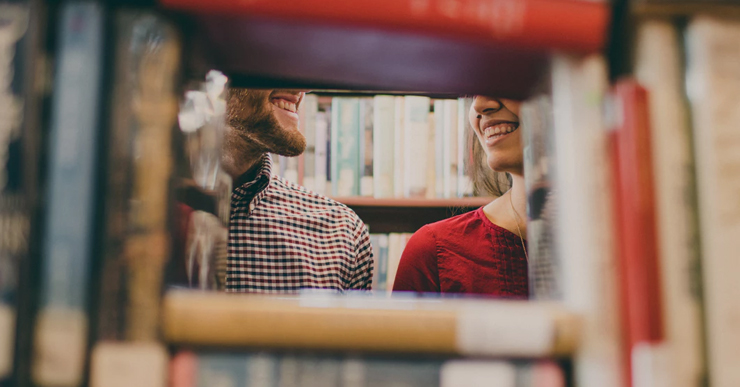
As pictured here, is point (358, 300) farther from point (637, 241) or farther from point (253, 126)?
point (253, 126)

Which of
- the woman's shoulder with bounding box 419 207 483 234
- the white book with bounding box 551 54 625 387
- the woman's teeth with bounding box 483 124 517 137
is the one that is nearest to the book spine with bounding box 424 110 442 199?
the woman's shoulder with bounding box 419 207 483 234

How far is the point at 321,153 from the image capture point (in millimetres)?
1440

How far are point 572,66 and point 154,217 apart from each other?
0.28 metres

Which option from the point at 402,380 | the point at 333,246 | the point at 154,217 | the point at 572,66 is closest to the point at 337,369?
the point at 402,380

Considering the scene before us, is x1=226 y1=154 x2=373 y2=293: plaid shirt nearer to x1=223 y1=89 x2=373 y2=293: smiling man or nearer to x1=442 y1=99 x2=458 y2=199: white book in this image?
x1=223 y1=89 x2=373 y2=293: smiling man

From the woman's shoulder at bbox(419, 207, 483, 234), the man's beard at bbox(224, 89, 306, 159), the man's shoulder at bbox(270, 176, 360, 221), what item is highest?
the man's beard at bbox(224, 89, 306, 159)

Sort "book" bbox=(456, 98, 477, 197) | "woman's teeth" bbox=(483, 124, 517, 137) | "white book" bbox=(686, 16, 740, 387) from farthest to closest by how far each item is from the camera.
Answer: "book" bbox=(456, 98, 477, 197)
"woman's teeth" bbox=(483, 124, 517, 137)
"white book" bbox=(686, 16, 740, 387)

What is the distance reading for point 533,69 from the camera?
0.36 meters

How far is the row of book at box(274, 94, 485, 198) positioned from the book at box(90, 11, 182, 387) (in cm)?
112

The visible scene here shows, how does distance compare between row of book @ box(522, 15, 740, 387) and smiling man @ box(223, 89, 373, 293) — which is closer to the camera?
row of book @ box(522, 15, 740, 387)

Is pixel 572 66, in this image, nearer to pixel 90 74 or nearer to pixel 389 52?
pixel 389 52

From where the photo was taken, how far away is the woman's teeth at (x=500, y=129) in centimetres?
76

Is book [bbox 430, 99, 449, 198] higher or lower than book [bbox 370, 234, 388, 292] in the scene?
higher

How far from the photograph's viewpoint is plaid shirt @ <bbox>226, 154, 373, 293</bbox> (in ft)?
3.15
